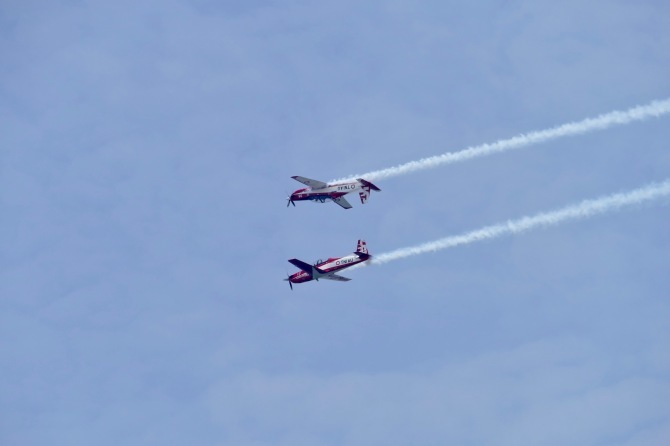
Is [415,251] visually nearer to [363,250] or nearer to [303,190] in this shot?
[363,250]

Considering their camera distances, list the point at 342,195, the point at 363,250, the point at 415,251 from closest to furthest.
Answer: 1. the point at 415,251
2. the point at 363,250
3. the point at 342,195

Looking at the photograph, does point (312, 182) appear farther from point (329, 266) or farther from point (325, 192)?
point (329, 266)

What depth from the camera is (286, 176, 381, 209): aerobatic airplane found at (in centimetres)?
9838

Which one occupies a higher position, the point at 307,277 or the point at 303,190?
the point at 303,190

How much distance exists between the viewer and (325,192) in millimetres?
101000

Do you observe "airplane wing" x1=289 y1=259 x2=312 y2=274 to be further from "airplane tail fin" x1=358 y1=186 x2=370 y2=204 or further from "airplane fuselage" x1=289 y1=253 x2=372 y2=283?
"airplane tail fin" x1=358 y1=186 x2=370 y2=204

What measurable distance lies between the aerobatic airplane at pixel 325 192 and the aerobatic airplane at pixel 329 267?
24.3 feet

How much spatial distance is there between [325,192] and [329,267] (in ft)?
35.9

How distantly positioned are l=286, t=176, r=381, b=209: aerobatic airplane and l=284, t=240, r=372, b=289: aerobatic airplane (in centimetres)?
740

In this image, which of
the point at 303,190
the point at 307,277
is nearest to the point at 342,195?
the point at 303,190

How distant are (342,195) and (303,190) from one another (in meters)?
4.71

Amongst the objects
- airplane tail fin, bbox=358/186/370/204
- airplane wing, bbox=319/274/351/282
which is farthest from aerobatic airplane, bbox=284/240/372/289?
airplane tail fin, bbox=358/186/370/204

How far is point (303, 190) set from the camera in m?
102

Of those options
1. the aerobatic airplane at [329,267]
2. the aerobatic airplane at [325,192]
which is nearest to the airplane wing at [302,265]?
the aerobatic airplane at [329,267]
